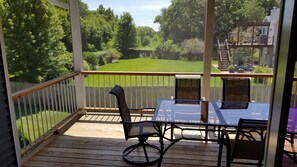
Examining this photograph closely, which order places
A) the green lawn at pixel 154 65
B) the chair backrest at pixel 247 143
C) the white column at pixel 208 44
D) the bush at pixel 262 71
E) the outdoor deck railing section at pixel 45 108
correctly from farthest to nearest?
1. the green lawn at pixel 154 65
2. the bush at pixel 262 71
3. the white column at pixel 208 44
4. the outdoor deck railing section at pixel 45 108
5. the chair backrest at pixel 247 143

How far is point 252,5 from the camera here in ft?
13.1

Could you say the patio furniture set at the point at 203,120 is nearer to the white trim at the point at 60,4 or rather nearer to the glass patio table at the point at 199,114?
the glass patio table at the point at 199,114

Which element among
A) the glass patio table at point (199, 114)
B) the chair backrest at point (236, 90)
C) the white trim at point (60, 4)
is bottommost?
the glass patio table at point (199, 114)

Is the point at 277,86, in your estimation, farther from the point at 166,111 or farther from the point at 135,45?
the point at 135,45

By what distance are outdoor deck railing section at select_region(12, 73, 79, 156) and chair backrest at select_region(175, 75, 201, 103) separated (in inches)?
83.4

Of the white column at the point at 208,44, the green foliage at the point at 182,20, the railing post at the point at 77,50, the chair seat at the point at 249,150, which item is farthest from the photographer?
the railing post at the point at 77,50

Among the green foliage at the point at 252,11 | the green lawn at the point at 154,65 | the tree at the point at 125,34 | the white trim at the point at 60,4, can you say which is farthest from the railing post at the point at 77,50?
the green foliage at the point at 252,11

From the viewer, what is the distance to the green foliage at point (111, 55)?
15.9 feet

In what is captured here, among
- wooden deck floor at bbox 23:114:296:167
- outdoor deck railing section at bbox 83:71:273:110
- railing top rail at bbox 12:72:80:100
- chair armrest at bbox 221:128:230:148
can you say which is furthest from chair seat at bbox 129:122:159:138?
outdoor deck railing section at bbox 83:71:273:110

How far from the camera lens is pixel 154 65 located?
4.79m

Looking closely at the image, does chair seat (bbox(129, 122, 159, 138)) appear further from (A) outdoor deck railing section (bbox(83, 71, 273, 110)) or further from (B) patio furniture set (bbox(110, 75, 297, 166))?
(A) outdoor deck railing section (bbox(83, 71, 273, 110))

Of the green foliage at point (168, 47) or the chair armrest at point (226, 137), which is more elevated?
the green foliage at point (168, 47)

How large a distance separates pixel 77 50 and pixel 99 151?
2.19m

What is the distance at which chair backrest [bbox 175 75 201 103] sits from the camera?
379 centimetres
